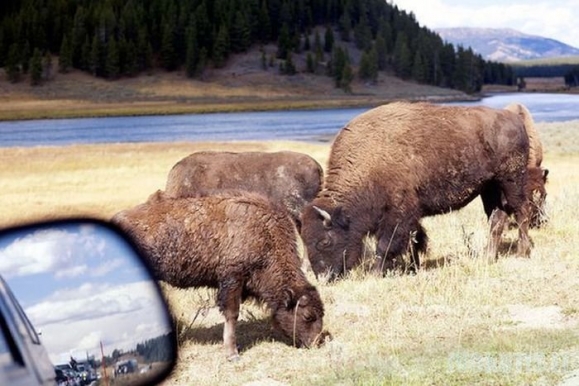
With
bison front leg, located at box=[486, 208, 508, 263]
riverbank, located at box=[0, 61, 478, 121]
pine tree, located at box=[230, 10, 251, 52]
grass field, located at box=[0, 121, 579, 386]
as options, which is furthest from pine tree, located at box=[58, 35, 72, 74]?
bison front leg, located at box=[486, 208, 508, 263]

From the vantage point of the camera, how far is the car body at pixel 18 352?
1.61 metres

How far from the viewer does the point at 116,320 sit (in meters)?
2.25

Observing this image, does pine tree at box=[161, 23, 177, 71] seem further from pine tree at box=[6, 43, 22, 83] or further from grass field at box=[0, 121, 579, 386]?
grass field at box=[0, 121, 579, 386]

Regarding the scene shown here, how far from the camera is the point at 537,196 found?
13.7 meters

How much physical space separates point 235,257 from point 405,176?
12.0 ft

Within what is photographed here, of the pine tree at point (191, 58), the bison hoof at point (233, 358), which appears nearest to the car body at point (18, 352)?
the bison hoof at point (233, 358)

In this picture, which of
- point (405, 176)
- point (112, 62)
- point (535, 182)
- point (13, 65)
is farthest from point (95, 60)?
point (405, 176)

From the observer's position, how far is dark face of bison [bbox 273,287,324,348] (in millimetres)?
6617

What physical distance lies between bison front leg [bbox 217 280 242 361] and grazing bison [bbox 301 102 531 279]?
2.93 m

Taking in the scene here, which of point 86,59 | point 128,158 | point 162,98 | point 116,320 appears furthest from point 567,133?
point 86,59

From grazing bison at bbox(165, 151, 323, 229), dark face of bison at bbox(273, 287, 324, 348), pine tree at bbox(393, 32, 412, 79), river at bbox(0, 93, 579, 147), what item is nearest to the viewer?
dark face of bison at bbox(273, 287, 324, 348)

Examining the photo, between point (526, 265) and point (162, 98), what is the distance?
12109cm

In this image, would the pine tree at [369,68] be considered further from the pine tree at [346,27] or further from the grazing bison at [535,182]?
the grazing bison at [535,182]

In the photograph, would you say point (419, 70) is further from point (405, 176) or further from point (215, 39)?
point (405, 176)
